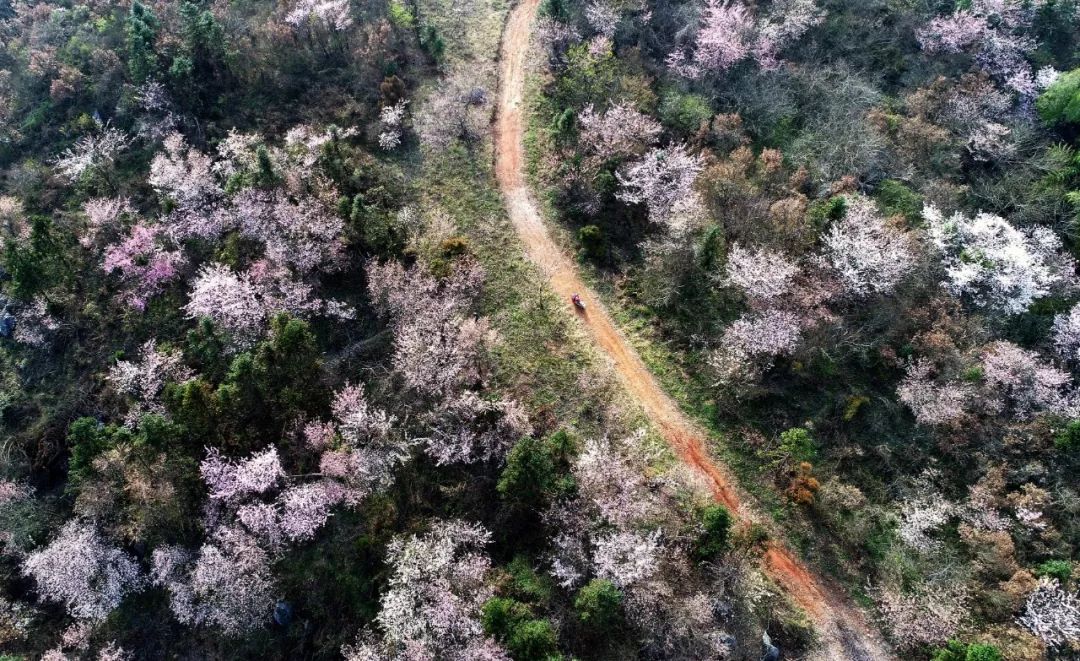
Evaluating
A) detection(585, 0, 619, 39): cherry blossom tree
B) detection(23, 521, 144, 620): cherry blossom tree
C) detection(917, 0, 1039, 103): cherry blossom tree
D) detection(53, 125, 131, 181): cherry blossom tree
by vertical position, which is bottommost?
detection(23, 521, 144, 620): cherry blossom tree

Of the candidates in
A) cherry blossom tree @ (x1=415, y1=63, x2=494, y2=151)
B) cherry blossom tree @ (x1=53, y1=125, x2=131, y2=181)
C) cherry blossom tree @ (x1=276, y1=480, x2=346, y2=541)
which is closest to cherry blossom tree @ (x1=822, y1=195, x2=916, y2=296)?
cherry blossom tree @ (x1=415, y1=63, x2=494, y2=151)

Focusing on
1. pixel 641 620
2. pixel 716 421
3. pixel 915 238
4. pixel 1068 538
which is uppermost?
pixel 915 238

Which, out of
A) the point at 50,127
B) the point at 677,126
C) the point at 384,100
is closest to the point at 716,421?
the point at 677,126

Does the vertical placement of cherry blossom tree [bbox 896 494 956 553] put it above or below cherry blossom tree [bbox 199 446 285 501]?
above

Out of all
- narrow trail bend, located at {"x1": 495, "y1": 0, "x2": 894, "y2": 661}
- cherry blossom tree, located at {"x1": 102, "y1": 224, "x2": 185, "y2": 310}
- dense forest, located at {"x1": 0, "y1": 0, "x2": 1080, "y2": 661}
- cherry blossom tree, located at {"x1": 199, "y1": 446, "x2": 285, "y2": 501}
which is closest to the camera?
narrow trail bend, located at {"x1": 495, "y1": 0, "x2": 894, "y2": 661}

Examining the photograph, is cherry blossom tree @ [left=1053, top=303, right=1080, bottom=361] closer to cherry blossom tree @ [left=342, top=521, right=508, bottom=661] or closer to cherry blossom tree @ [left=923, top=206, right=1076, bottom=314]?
cherry blossom tree @ [left=923, top=206, right=1076, bottom=314]

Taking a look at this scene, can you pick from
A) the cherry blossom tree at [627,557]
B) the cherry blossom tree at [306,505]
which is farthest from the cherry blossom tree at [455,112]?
the cherry blossom tree at [627,557]

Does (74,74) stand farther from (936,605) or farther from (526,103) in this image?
(936,605)
